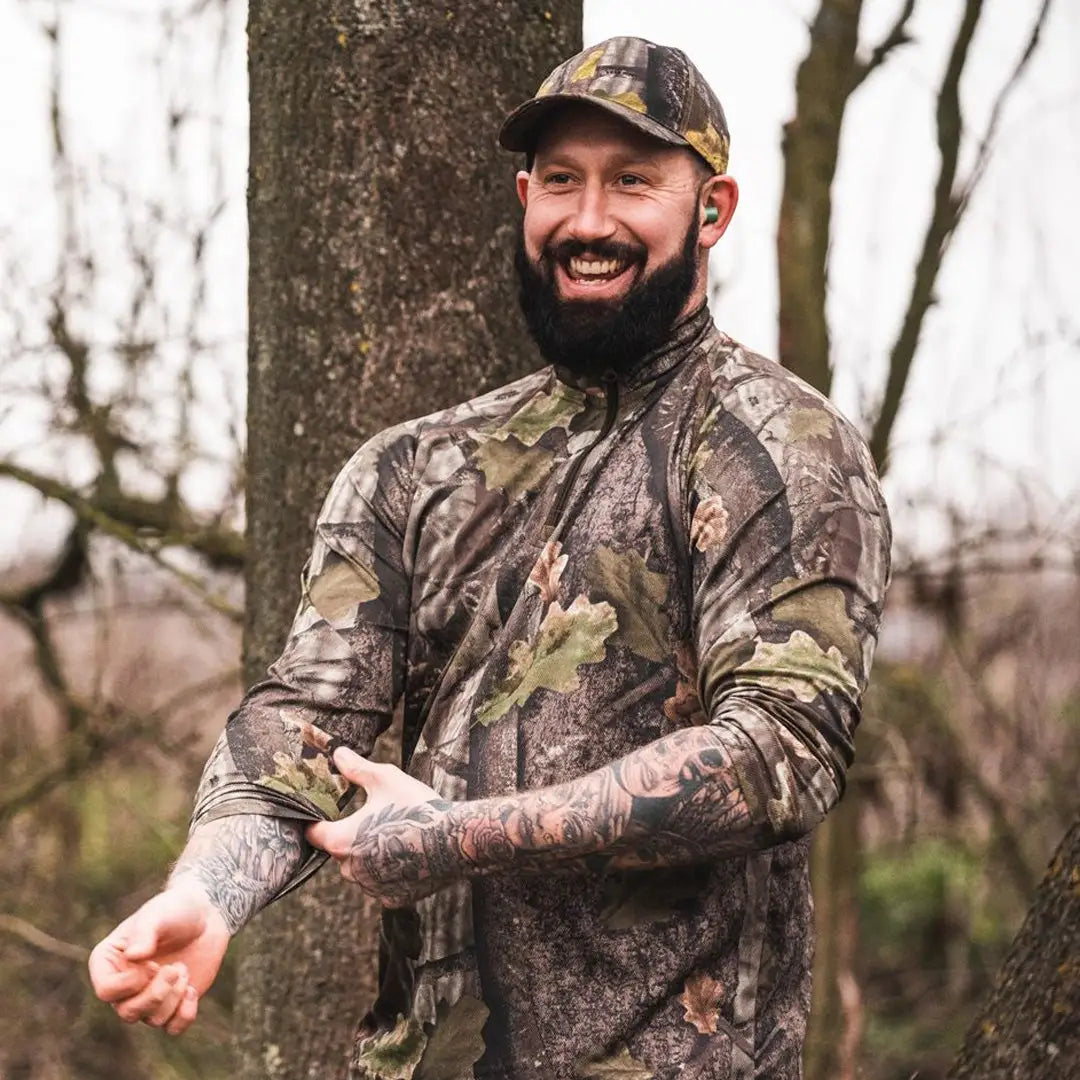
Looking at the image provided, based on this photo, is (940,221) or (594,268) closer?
(594,268)

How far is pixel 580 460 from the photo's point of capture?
272cm

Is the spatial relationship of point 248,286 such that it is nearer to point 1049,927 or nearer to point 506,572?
point 506,572

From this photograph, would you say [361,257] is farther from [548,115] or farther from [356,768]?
[356,768]

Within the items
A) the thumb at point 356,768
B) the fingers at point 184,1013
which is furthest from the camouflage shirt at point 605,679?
the fingers at point 184,1013

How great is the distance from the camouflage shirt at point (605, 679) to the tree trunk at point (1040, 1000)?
86 centimetres

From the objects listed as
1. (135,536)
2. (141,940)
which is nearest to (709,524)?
(141,940)

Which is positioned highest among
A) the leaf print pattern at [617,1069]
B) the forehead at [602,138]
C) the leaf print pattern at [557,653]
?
the forehead at [602,138]

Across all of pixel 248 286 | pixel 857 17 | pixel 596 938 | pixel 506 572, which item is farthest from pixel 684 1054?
pixel 857 17

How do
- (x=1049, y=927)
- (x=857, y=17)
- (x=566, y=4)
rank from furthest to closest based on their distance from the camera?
(x=857, y=17) → (x=566, y=4) → (x=1049, y=927)

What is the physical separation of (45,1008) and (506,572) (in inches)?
249

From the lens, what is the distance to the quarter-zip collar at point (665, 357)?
9.03 ft

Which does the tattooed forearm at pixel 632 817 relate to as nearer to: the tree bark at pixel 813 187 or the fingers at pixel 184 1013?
the fingers at pixel 184 1013

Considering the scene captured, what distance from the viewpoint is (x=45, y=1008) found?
8.18 meters

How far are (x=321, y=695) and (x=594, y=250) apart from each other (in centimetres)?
83
